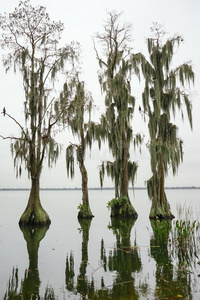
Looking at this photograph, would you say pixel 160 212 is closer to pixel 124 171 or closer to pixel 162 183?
pixel 162 183

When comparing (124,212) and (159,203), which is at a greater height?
(159,203)

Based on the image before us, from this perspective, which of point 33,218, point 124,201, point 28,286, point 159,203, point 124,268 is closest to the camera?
point 28,286

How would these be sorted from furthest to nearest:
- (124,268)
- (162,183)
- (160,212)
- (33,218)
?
(162,183) → (160,212) → (33,218) → (124,268)

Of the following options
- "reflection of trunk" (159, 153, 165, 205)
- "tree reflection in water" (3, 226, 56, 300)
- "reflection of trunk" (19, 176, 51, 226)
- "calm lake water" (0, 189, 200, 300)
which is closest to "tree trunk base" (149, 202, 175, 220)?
"reflection of trunk" (159, 153, 165, 205)

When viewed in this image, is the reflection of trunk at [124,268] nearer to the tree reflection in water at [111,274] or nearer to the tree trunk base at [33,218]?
the tree reflection in water at [111,274]

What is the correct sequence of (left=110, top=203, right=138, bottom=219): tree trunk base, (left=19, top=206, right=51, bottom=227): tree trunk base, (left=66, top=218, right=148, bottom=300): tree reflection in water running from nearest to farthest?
(left=66, top=218, right=148, bottom=300): tree reflection in water → (left=19, top=206, right=51, bottom=227): tree trunk base → (left=110, top=203, right=138, bottom=219): tree trunk base

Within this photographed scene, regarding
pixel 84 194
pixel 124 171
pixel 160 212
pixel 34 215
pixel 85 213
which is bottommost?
pixel 85 213

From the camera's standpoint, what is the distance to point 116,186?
59.8 ft

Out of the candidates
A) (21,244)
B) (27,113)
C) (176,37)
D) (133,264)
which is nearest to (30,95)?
(27,113)

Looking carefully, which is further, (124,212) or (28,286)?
(124,212)

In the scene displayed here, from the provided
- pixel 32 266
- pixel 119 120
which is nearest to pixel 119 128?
pixel 119 120

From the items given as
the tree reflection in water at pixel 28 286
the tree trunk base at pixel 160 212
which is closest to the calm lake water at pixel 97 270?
the tree reflection in water at pixel 28 286

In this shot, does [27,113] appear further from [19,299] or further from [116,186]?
[19,299]

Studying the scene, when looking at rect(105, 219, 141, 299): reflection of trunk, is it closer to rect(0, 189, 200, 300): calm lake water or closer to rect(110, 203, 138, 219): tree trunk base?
rect(0, 189, 200, 300): calm lake water
